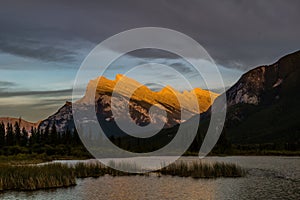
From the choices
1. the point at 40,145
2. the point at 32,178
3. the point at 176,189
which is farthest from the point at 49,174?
the point at 40,145

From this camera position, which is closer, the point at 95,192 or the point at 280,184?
the point at 95,192

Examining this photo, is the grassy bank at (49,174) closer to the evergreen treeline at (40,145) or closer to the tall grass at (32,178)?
the tall grass at (32,178)

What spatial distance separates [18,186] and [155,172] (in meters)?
28.8

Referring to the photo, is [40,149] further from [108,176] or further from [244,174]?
[244,174]

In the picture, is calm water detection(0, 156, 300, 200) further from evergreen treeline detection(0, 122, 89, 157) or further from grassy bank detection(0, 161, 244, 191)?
evergreen treeline detection(0, 122, 89, 157)

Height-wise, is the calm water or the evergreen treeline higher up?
the evergreen treeline

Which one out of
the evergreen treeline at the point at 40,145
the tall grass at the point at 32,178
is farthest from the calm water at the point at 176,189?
the evergreen treeline at the point at 40,145

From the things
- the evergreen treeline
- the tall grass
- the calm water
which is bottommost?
the calm water

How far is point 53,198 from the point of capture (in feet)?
151

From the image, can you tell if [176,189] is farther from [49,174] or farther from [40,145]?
[40,145]

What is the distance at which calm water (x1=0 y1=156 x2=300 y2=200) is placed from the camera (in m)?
47.4

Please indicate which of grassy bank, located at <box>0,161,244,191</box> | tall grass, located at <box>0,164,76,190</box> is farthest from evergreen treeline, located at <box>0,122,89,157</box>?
tall grass, located at <box>0,164,76,190</box>

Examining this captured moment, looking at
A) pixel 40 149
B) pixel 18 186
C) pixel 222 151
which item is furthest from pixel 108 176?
pixel 222 151

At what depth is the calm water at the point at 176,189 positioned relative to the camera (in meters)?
47.4
